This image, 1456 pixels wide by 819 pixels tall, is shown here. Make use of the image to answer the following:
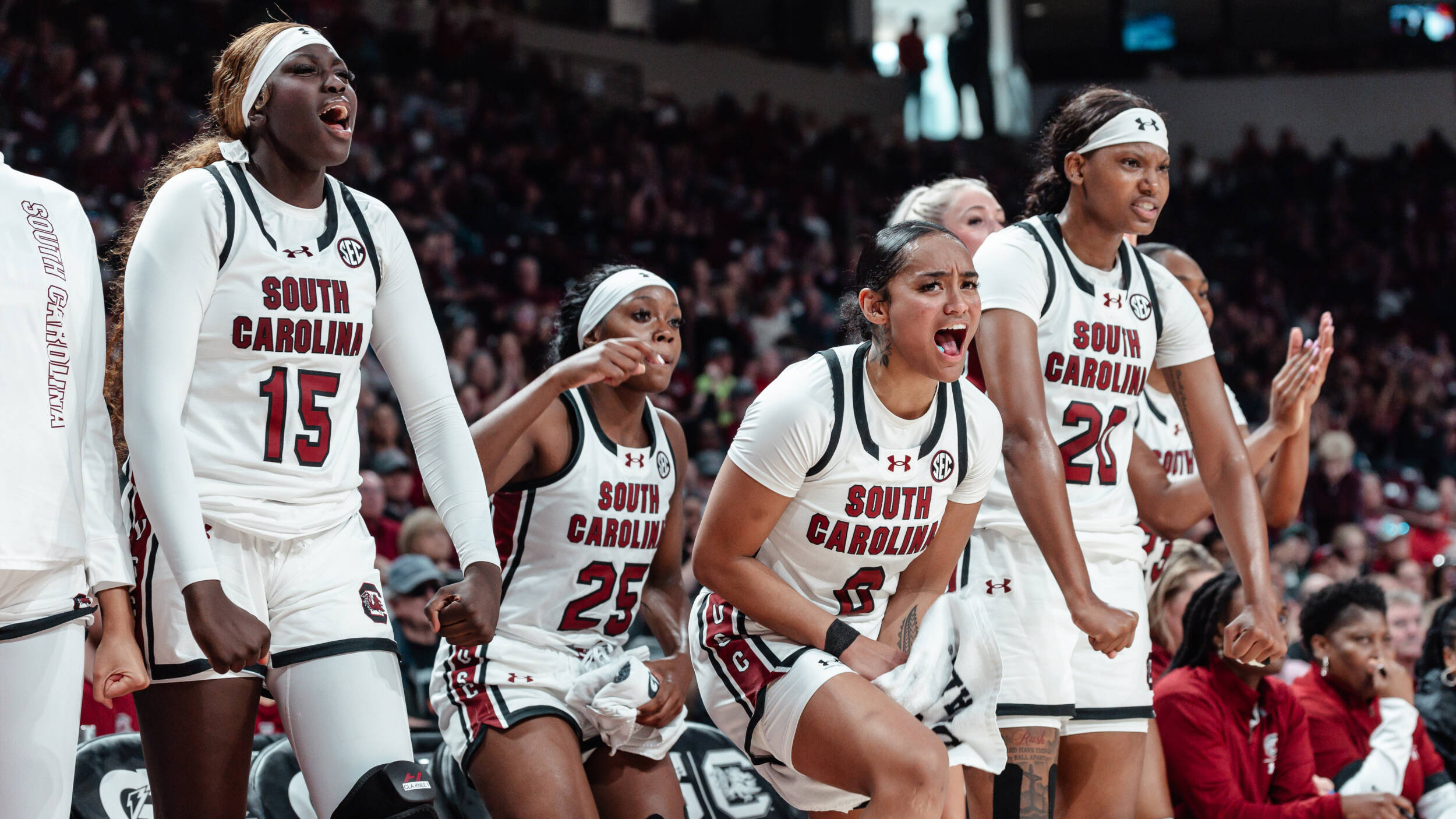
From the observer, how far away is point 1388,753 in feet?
16.8

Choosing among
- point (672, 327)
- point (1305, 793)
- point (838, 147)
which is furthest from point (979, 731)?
point (838, 147)

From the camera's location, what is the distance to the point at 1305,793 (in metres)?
5.04

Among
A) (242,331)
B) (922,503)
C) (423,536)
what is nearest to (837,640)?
(922,503)

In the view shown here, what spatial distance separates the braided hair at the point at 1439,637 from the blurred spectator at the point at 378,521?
15.2ft

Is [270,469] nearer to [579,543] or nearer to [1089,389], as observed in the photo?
[579,543]

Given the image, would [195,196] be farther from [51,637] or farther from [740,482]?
[740,482]

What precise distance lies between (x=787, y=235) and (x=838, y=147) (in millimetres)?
3097

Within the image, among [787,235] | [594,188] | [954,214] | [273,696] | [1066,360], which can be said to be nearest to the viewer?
[273,696]

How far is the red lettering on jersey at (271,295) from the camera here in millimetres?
2799

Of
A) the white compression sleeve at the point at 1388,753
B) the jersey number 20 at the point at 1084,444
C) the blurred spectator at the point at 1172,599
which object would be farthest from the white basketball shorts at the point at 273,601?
the white compression sleeve at the point at 1388,753

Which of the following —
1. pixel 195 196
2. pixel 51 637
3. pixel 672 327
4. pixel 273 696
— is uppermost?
pixel 195 196

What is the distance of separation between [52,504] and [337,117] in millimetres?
984

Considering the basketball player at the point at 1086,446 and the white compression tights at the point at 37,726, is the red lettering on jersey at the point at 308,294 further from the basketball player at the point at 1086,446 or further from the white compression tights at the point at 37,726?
the basketball player at the point at 1086,446

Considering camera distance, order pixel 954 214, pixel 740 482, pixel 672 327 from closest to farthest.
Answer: pixel 740 482 → pixel 672 327 → pixel 954 214
